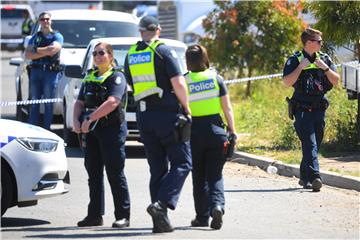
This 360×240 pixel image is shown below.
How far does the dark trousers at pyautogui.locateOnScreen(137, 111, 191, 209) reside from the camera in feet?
28.1

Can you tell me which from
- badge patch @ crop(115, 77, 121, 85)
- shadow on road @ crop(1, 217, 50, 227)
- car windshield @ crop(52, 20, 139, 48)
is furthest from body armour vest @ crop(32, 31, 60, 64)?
badge patch @ crop(115, 77, 121, 85)

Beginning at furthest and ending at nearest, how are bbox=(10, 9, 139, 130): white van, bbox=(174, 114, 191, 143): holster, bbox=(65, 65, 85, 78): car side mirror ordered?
bbox=(10, 9, 139, 130): white van, bbox=(65, 65, 85, 78): car side mirror, bbox=(174, 114, 191, 143): holster

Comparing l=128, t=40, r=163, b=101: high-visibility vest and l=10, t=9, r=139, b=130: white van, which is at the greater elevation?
l=128, t=40, r=163, b=101: high-visibility vest

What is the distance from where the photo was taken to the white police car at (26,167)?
9.02 meters

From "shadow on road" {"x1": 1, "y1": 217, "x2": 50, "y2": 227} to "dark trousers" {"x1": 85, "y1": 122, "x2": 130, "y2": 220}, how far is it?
597 millimetres

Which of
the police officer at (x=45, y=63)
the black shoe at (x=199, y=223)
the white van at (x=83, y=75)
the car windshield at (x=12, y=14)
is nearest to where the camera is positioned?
the black shoe at (x=199, y=223)

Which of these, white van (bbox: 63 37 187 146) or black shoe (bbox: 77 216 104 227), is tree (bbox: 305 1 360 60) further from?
black shoe (bbox: 77 216 104 227)

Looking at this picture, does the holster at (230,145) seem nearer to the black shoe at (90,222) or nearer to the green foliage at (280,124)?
the black shoe at (90,222)

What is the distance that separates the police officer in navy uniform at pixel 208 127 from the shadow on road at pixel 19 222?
1482mm

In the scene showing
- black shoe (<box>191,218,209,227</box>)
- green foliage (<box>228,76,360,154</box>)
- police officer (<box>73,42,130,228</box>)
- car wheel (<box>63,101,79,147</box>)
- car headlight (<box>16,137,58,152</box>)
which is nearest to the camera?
police officer (<box>73,42,130,228</box>)

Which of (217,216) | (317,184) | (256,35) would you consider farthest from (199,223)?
(256,35)

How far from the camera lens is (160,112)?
8.68m

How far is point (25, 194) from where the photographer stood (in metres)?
9.05

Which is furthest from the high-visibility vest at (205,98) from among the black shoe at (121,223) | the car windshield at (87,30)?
the car windshield at (87,30)
